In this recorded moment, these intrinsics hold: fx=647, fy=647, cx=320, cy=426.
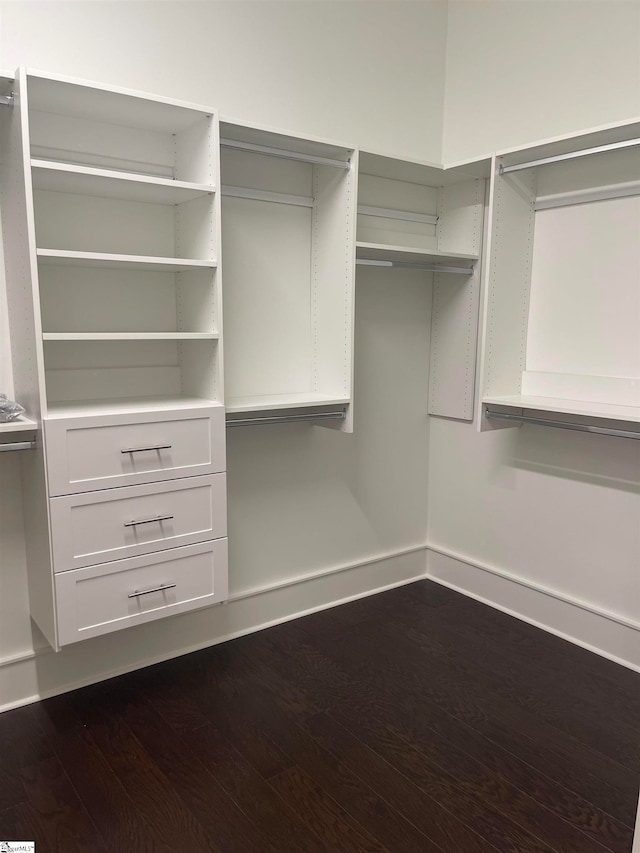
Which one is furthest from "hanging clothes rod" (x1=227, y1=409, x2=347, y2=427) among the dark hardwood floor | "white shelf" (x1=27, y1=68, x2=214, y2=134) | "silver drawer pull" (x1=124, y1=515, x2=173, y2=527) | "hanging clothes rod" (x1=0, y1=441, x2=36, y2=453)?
"white shelf" (x1=27, y1=68, x2=214, y2=134)

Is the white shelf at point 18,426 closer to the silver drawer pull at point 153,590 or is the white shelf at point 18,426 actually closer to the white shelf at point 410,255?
the silver drawer pull at point 153,590

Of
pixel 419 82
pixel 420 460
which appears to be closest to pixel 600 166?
pixel 419 82

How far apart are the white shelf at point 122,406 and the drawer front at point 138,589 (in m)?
0.51

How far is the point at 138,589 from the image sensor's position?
2266 millimetres

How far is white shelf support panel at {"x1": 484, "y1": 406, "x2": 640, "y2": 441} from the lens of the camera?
2.50 meters

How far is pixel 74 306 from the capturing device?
94.4 inches

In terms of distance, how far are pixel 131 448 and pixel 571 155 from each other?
2.02 meters

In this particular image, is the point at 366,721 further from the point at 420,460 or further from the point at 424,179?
the point at 424,179

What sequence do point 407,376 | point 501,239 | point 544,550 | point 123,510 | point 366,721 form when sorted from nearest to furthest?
point 123,510 < point 366,721 < point 501,239 < point 544,550 < point 407,376

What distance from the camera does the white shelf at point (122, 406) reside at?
6.93ft

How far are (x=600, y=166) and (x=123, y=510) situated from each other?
2347mm

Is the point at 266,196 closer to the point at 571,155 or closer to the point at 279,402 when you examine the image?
the point at 279,402

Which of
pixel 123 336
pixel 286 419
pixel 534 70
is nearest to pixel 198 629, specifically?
pixel 286 419

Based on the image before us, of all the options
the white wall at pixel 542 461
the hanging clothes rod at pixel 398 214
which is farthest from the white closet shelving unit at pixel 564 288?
the hanging clothes rod at pixel 398 214
